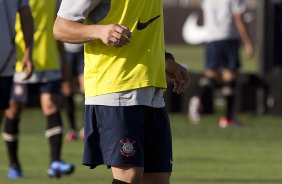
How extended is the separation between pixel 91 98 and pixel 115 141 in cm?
33

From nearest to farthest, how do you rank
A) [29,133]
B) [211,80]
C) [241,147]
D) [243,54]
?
[241,147] < [29,133] < [211,80] < [243,54]

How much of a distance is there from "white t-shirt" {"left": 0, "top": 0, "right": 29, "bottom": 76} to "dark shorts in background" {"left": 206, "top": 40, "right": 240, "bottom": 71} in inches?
327

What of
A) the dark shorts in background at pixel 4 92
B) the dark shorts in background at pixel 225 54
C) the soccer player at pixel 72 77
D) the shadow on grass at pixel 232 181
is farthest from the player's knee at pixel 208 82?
the dark shorts in background at pixel 4 92

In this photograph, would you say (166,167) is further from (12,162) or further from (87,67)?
(12,162)

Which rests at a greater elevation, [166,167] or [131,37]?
[131,37]

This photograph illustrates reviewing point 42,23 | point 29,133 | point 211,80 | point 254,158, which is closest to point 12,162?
point 42,23

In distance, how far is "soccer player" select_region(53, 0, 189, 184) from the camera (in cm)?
710

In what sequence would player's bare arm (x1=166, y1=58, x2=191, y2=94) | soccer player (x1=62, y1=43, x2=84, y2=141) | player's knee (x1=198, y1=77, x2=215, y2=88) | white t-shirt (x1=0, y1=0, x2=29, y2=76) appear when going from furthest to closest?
player's knee (x1=198, y1=77, x2=215, y2=88) → soccer player (x1=62, y1=43, x2=84, y2=141) → white t-shirt (x1=0, y1=0, x2=29, y2=76) → player's bare arm (x1=166, y1=58, x2=191, y2=94)

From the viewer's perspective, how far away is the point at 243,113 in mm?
20031

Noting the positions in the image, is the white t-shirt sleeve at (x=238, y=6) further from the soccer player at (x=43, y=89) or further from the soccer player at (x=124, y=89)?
the soccer player at (x=124, y=89)

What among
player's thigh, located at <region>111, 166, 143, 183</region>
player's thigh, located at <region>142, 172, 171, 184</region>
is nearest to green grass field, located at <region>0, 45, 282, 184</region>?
player's thigh, located at <region>142, 172, 171, 184</region>

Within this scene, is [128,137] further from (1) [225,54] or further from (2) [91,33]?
(1) [225,54]

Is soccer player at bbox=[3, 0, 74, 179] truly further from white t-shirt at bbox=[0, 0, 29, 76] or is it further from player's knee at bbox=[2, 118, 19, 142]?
white t-shirt at bbox=[0, 0, 29, 76]

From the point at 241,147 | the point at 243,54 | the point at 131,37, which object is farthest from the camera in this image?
the point at 243,54
